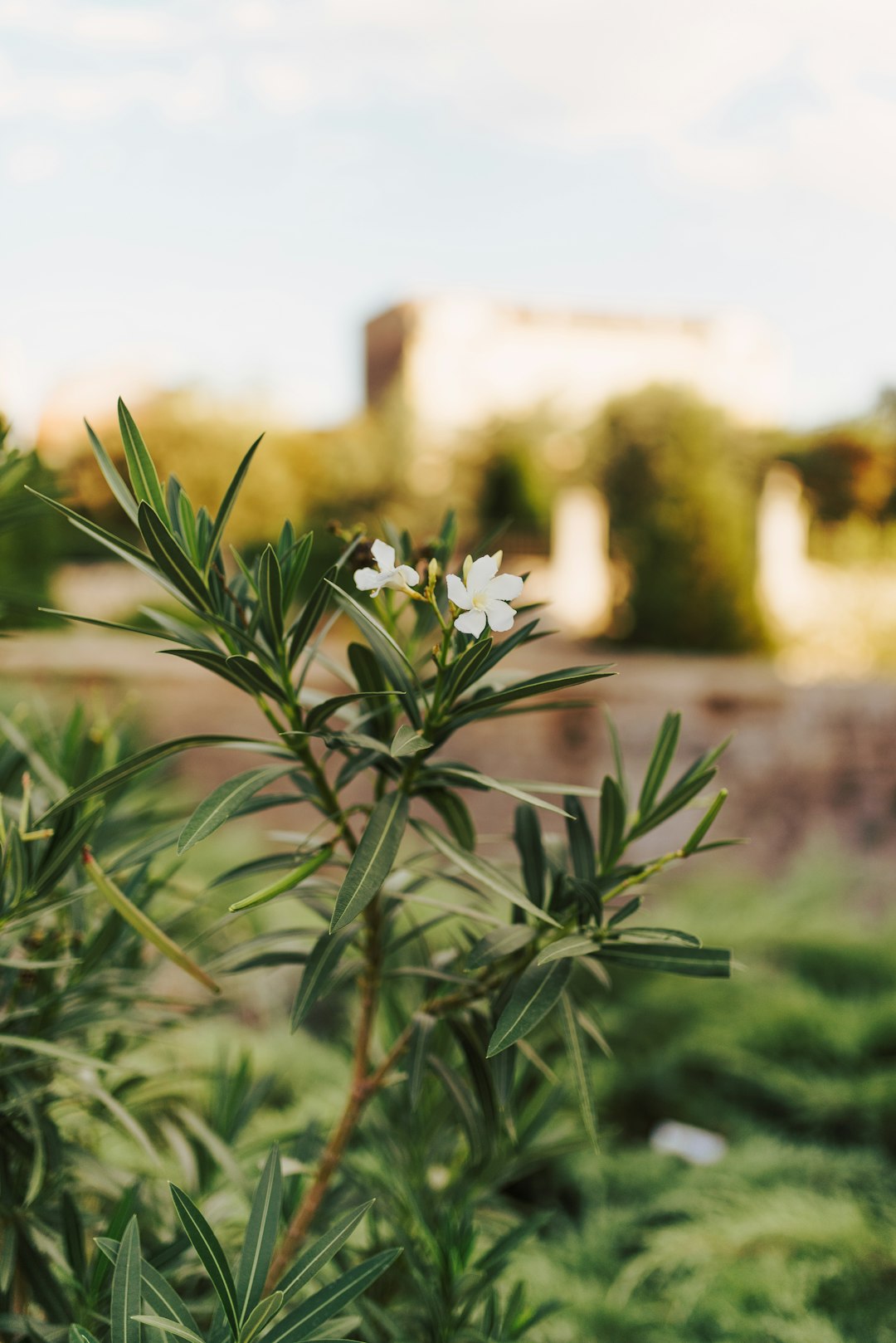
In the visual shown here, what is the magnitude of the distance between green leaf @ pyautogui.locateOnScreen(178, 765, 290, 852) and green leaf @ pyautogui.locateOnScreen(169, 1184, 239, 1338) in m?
0.19

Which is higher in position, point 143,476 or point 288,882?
point 143,476

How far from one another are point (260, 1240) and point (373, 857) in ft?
0.73

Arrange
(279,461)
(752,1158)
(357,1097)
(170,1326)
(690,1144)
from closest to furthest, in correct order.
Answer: (170,1326)
(357,1097)
(752,1158)
(690,1144)
(279,461)

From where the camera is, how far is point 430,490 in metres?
11.0

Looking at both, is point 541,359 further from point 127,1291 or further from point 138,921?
point 127,1291

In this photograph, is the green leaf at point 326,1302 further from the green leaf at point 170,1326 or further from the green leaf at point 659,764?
the green leaf at point 659,764

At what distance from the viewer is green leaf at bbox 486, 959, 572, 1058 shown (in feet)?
2.05

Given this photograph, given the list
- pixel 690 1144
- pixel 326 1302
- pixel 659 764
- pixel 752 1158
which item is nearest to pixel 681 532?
pixel 690 1144

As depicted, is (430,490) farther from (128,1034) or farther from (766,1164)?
(128,1034)

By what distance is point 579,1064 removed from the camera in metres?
0.71

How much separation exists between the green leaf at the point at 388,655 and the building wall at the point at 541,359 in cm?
1064

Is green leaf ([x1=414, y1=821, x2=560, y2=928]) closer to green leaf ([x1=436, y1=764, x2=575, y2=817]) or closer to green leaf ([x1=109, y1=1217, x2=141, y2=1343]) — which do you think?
green leaf ([x1=436, y1=764, x2=575, y2=817])

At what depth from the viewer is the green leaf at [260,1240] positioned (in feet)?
1.93

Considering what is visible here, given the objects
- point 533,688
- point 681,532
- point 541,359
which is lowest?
point 533,688
